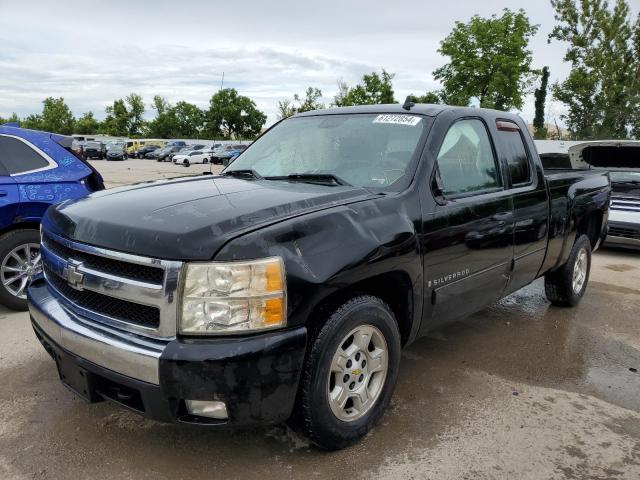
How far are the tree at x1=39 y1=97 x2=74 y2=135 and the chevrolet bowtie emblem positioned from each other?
107m

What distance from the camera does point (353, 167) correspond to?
3.30 m

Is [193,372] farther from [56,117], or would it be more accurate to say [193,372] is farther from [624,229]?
[56,117]

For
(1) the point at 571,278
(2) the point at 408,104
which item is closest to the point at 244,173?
(2) the point at 408,104

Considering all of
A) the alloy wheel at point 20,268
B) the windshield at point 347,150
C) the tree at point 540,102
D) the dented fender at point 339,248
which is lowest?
the alloy wheel at point 20,268

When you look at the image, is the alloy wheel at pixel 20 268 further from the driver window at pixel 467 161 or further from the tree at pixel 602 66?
the tree at pixel 602 66

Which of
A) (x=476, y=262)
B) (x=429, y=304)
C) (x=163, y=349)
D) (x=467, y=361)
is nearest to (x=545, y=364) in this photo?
(x=467, y=361)

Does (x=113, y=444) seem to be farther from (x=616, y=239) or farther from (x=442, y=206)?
(x=616, y=239)

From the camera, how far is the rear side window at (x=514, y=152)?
4.02 m

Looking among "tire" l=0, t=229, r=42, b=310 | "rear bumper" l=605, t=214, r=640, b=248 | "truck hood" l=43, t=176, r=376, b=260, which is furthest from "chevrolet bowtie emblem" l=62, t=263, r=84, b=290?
"rear bumper" l=605, t=214, r=640, b=248

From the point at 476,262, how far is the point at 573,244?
2189 mm

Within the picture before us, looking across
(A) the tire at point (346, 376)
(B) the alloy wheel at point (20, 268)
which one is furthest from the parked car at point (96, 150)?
(A) the tire at point (346, 376)

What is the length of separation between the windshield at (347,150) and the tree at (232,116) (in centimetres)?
8471

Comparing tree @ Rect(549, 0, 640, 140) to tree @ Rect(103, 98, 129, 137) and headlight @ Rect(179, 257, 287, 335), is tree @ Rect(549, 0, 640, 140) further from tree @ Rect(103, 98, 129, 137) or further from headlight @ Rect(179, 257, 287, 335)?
tree @ Rect(103, 98, 129, 137)

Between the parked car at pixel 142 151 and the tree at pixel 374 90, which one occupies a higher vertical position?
the tree at pixel 374 90
